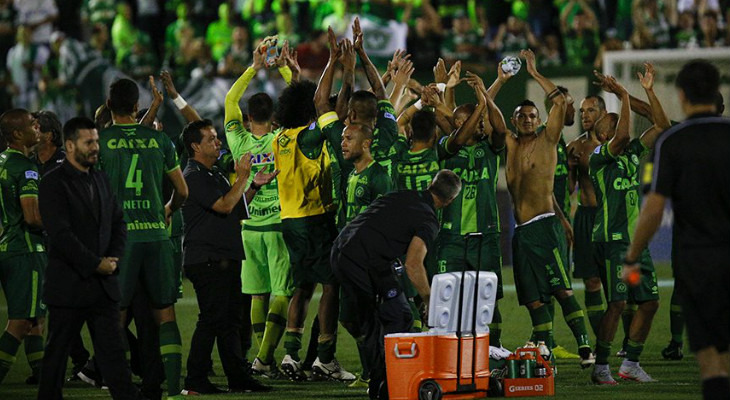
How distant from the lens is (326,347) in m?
10.5

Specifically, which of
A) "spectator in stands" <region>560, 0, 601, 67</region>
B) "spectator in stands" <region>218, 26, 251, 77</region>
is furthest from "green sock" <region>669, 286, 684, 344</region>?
"spectator in stands" <region>218, 26, 251, 77</region>

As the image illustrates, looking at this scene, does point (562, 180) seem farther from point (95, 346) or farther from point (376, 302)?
point (95, 346)

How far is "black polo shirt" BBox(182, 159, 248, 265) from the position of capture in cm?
949

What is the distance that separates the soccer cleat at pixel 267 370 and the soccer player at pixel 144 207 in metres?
1.89

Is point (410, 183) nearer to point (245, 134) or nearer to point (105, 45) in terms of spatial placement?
point (245, 134)

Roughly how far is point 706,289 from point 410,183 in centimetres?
441

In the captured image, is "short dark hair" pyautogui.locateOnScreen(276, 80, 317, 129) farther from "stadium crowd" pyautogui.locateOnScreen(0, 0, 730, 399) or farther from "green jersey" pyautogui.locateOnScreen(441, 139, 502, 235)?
"green jersey" pyautogui.locateOnScreen(441, 139, 502, 235)

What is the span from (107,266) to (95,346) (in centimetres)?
54

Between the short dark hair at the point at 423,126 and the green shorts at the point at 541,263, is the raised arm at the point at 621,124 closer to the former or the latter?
the green shorts at the point at 541,263

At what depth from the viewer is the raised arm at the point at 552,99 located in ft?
34.4

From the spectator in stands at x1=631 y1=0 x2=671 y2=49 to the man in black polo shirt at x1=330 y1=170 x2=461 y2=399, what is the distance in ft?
36.9

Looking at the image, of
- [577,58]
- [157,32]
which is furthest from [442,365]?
[157,32]

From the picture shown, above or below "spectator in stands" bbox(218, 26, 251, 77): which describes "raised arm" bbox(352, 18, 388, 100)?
below

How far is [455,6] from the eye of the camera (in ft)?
72.9
